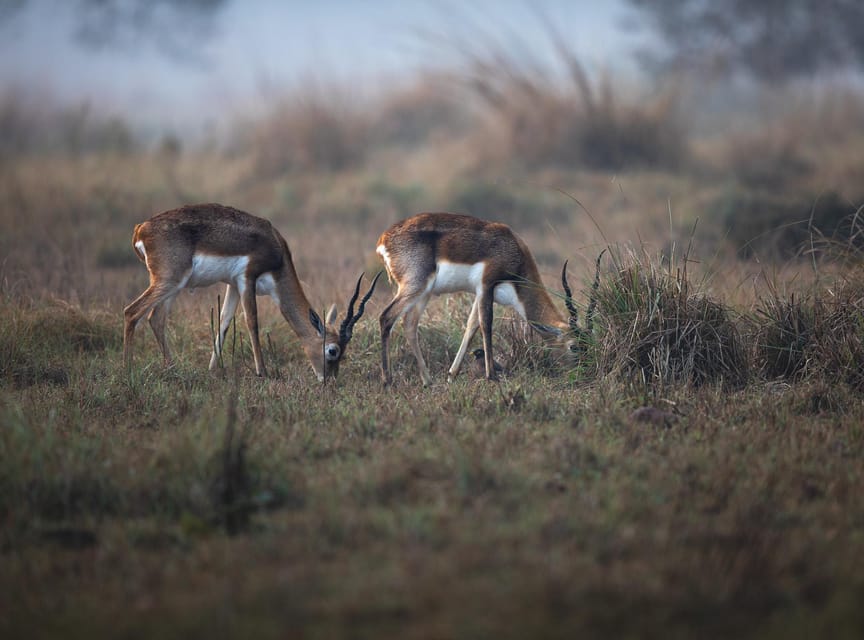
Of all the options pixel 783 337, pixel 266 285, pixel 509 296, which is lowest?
pixel 783 337

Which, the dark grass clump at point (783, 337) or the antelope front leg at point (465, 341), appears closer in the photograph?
the dark grass clump at point (783, 337)

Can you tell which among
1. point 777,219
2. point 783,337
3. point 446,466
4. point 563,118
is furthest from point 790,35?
point 446,466

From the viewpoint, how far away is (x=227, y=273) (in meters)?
7.66

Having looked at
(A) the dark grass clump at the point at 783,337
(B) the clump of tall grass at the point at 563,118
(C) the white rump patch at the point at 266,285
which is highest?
(B) the clump of tall grass at the point at 563,118

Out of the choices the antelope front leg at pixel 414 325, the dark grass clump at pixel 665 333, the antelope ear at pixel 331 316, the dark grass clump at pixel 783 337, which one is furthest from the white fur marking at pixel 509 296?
the dark grass clump at pixel 783 337

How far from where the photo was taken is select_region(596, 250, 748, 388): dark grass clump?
22.3 feet

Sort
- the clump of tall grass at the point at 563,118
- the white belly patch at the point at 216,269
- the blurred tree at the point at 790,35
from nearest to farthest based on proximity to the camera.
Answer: the white belly patch at the point at 216,269, the clump of tall grass at the point at 563,118, the blurred tree at the point at 790,35

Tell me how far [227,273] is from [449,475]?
3.56 m

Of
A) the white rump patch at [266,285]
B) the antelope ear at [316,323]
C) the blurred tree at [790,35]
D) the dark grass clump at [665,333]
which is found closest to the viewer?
the dark grass clump at [665,333]

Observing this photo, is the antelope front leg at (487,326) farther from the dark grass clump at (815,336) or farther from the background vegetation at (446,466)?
the dark grass clump at (815,336)

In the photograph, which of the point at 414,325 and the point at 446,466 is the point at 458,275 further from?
the point at 446,466

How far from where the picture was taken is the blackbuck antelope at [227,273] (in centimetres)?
Answer: 737

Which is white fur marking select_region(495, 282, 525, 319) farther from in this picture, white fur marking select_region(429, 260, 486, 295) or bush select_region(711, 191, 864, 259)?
bush select_region(711, 191, 864, 259)

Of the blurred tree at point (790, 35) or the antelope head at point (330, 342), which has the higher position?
the blurred tree at point (790, 35)
